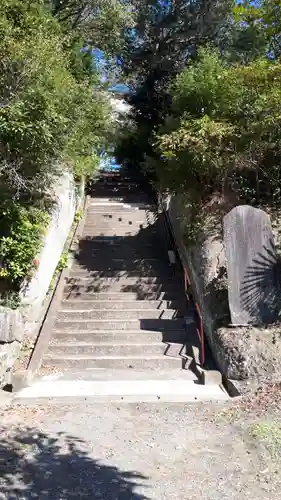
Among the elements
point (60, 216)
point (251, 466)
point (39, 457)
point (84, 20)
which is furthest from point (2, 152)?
point (84, 20)

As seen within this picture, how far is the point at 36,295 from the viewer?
27.6 feet

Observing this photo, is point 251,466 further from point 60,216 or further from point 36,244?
point 60,216

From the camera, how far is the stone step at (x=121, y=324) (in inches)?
318

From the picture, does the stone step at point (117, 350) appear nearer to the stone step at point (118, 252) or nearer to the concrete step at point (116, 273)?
the concrete step at point (116, 273)

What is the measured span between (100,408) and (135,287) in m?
4.17

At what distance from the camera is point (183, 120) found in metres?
9.45

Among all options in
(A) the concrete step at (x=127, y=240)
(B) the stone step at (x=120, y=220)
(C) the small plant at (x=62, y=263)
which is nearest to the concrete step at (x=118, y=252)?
(A) the concrete step at (x=127, y=240)

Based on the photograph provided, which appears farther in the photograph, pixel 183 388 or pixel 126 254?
pixel 126 254

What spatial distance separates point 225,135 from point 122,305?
3.65 metres

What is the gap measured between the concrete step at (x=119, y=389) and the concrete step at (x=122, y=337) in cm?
86

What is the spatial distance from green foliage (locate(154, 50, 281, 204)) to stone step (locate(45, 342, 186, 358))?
A: 337cm

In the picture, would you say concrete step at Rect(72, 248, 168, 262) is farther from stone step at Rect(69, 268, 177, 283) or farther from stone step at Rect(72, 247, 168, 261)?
stone step at Rect(69, 268, 177, 283)

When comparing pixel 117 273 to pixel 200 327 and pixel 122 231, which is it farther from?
pixel 122 231

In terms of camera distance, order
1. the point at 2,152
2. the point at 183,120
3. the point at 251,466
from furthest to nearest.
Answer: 1. the point at 183,120
2. the point at 2,152
3. the point at 251,466
